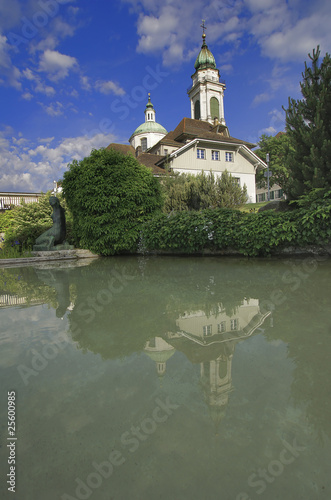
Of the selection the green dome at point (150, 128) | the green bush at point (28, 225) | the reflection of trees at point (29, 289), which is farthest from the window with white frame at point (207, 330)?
the green dome at point (150, 128)

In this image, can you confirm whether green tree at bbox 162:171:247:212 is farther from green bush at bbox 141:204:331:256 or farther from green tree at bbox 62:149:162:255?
green bush at bbox 141:204:331:256

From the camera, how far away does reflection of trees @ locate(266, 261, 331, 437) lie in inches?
62.1

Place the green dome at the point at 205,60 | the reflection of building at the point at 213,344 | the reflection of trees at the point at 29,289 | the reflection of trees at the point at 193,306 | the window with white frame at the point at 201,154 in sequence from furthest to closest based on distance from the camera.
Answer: the green dome at the point at 205,60
the window with white frame at the point at 201,154
the reflection of trees at the point at 29,289
the reflection of trees at the point at 193,306
the reflection of building at the point at 213,344

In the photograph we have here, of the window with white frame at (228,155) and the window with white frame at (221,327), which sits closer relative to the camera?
the window with white frame at (221,327)

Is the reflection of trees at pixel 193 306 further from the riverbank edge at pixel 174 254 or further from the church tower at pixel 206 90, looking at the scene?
the church tower at pixel 206 90

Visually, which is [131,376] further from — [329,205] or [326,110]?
[326,110]

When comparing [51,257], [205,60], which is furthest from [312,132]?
[205,60]

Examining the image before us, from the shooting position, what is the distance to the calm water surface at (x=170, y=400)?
3.77 ft

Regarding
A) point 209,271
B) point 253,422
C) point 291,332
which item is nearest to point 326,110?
point 209,271

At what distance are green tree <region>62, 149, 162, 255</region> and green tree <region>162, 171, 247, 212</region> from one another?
595 cm

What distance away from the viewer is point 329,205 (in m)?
6.71

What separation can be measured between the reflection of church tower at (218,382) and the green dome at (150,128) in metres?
47.9

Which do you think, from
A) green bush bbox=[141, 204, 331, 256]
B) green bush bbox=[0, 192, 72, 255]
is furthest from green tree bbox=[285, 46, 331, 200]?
green bush bbox=[0, 192, 72, 255]

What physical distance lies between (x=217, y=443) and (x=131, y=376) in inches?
31.2
